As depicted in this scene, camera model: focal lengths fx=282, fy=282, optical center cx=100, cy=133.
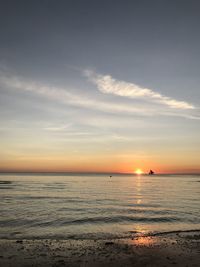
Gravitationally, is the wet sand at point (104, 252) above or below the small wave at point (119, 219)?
above

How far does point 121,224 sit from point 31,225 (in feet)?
23.7

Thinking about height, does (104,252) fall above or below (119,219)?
above

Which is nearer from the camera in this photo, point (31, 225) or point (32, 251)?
point (32, 251)

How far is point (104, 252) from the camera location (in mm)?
13875

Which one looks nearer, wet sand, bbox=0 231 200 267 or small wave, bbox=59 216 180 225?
wet sand, bbox=0 231 200 267

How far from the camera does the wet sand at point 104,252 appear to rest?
480 inches

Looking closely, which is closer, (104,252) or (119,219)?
(104,252)

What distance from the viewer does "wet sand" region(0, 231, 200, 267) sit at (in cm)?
1220

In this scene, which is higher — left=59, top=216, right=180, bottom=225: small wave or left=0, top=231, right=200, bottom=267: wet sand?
left=0, top=231, right=200, bottom=267: wet sand

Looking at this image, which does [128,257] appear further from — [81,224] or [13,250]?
[81,224]

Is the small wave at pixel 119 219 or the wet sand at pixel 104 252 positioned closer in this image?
the wet sand at pixel 104 252

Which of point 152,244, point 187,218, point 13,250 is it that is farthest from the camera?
point 187,218

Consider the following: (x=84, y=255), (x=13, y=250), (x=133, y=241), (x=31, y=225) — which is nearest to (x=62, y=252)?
(x=84, y=255)

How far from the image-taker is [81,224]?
22.9m
